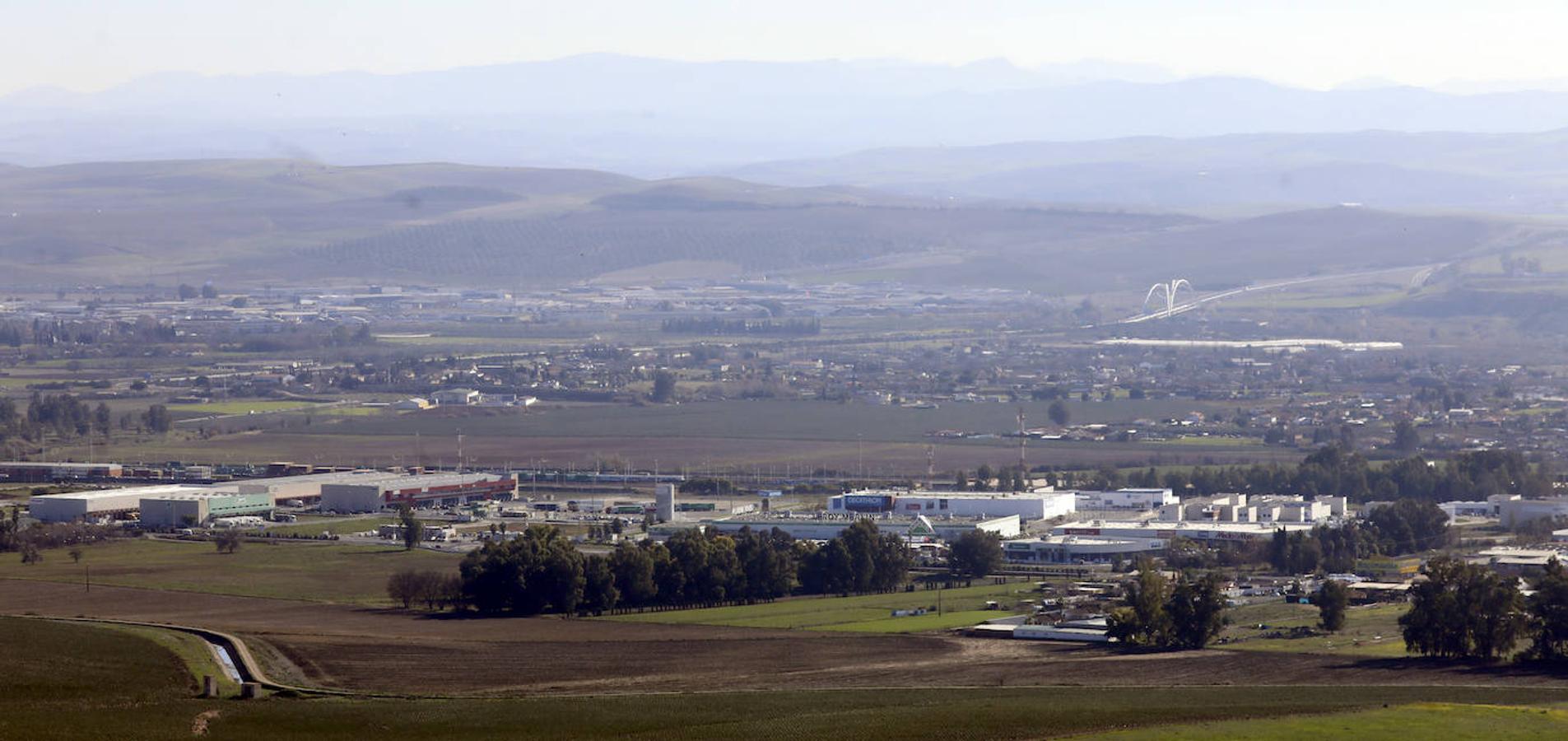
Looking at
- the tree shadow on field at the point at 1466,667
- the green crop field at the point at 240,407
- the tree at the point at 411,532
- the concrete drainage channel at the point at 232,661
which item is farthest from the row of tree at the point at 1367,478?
the green crop field at the point at 240,407

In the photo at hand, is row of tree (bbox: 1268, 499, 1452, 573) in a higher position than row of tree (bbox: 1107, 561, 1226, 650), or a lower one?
higher

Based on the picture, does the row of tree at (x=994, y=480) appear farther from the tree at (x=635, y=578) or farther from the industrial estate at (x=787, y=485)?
the tree at (x=635, y=578)

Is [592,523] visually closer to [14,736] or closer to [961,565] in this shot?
[961,565]

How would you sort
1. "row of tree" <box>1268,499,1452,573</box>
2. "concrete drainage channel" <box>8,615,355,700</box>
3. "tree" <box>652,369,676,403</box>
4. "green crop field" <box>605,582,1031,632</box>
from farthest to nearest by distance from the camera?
1. "tree" <box>652,369,676,403</box>
2. "row of tree" <box>1268,499,1452,573</box>
3. "green crop field" <box>605,582,1031,632</box>
4. "concrete drainage channel" <box>8,615,355,700</box>

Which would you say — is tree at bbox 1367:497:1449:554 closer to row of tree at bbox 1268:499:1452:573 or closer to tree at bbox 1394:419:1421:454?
row of tree at bbox 1268:499:1452:573

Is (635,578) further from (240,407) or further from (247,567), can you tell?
(240,407)

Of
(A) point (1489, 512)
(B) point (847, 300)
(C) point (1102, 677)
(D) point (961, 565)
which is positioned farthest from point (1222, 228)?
(C) point (1102, 677)

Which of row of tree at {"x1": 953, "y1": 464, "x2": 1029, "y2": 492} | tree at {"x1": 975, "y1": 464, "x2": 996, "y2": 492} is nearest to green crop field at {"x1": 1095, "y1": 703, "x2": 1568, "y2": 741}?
row of tree at {"x1": 953, "y1": 464, "x2": 1029, "y2": 492}

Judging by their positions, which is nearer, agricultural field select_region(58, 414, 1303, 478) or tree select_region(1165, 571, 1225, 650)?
tree select_region(1165, 571, 1225, 650)
